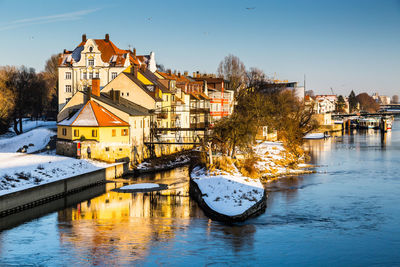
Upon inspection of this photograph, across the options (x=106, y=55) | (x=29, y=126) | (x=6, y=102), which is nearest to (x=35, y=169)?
(x=6, y=102)

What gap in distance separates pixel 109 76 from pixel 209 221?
45452mm

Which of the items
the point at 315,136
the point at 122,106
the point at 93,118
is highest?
the point at 122,106

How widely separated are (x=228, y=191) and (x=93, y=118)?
19.4 meters

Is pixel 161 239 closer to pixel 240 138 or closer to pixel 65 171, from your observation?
pixel 65 171

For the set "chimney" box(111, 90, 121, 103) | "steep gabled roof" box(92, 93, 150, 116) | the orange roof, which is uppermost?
"chimney" box(111, 90, 121, 103)

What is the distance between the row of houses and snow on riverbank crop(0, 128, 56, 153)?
12.4 feet

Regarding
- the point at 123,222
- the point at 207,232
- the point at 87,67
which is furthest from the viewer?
the point at 87,67

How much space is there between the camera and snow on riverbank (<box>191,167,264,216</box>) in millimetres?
29422

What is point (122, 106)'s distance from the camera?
5175 centimetres

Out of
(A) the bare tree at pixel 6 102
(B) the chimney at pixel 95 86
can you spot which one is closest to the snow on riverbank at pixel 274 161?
(B) the chimney at pixel 95 86

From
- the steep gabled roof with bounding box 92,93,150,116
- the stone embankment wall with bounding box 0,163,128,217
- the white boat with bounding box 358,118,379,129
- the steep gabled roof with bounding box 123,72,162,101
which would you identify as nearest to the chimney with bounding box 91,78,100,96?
the steep gabled roof with bounding box 92,93,150,116

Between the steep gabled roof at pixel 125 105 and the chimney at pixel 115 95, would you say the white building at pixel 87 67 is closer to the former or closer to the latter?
the steep gabled roof at pixel 125 105

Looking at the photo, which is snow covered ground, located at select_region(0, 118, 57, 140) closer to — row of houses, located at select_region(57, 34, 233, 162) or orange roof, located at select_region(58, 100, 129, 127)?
row of houses, located at select_region(57, 34, 233, 162)

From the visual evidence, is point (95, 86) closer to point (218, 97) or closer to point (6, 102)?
point (6, 102)
